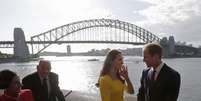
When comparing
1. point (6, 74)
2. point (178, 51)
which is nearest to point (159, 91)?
point (6, 74)

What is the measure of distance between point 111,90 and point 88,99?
6478 mm

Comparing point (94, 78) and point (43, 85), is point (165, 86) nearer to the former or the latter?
point (43, 85)

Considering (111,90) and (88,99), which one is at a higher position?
(111,90)

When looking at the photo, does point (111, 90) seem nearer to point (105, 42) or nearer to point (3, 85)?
point (3, 85)

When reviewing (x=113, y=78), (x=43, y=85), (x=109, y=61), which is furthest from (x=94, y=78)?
(x=109, y=61)

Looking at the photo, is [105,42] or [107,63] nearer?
[107,63]

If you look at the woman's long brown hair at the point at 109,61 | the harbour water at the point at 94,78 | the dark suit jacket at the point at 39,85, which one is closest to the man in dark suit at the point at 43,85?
the dark suit jacket at the point at 39,85

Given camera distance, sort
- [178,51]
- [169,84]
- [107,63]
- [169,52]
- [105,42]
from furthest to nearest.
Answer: [178,51], [169,52], [105,42], [107,63], [169,84]

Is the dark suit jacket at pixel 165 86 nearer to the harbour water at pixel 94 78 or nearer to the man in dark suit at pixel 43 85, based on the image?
the man in dark suit at pixel 43 85

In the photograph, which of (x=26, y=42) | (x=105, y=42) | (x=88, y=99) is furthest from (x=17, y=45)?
(x=88, y=99)

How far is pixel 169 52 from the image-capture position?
526 feet

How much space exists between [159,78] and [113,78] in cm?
70

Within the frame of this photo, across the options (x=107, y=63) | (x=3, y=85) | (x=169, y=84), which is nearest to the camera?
(x=3, y=85)

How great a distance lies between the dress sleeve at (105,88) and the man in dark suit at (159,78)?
1.77 ft
